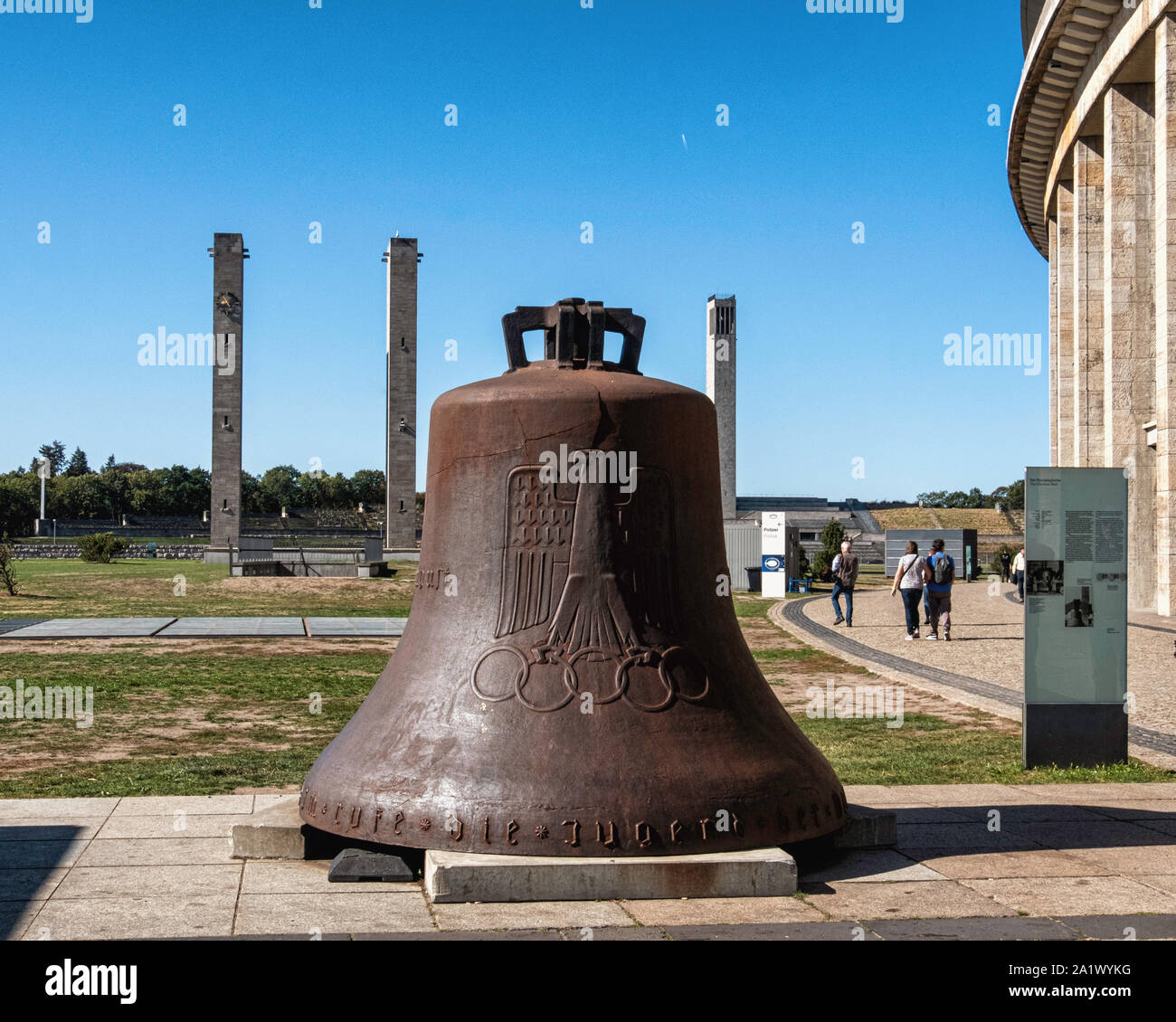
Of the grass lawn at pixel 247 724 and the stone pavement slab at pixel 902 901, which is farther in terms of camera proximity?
the grass lawn at pixel 247 724

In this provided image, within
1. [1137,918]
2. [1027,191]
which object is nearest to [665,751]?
[1137,918]

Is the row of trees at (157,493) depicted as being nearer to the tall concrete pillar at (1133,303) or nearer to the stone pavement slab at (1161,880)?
the tall concrete pillar at (1133,303)

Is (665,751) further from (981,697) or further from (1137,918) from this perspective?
(981,697)

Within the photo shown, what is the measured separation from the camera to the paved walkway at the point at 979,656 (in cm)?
1080

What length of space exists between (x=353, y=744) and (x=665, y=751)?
1329mm

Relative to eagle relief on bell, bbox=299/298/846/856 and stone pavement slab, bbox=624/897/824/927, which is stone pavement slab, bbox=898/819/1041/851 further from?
stone pavement slab, bbox=624/897/824/927

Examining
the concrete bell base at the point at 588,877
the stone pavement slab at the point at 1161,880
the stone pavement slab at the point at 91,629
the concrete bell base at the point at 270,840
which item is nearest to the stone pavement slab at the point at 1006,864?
the stone pavement slab at the point at 1161,880

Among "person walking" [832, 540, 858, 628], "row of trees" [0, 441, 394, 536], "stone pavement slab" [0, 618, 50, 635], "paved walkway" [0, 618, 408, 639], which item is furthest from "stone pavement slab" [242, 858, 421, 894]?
"row of trees" [0, 441, 394, 536]

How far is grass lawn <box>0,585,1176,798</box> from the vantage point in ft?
25.0

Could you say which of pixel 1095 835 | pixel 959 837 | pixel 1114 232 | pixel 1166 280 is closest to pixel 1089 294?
pixel 1114 232

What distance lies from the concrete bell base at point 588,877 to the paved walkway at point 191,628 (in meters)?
13.2

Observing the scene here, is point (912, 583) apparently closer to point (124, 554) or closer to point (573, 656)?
point (573, 656)

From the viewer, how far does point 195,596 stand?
94.7 ft

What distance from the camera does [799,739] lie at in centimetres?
509
